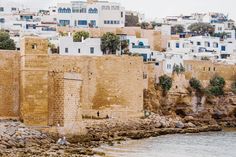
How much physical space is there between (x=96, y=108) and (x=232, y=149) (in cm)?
637

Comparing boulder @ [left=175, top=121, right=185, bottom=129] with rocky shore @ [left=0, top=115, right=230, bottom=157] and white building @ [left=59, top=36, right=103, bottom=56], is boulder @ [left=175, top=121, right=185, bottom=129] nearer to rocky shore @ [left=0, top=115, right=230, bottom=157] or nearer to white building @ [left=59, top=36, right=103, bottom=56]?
rocky shore @ [left=0, top=115, right=230, bottom=157]

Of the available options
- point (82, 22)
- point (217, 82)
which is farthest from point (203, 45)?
point (217, 82)

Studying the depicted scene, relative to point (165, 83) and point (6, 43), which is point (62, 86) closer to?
point (6, 43)

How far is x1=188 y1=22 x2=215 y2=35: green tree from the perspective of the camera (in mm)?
58969

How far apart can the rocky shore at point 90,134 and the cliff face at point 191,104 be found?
1561 mm

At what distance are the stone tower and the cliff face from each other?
995cm

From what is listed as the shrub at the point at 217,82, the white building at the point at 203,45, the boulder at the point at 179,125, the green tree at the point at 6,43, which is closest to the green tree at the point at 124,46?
the white building at the point at 203,45

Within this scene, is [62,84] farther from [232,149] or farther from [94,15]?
[94,15]

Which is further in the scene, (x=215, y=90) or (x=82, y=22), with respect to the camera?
(x=82, y=22)

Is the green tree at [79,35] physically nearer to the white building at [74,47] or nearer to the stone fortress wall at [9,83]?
the white building at [74,47]

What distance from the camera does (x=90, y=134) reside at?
98.3 feet

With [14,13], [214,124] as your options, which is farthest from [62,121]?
[14,13]

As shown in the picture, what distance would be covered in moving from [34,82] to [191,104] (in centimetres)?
1365

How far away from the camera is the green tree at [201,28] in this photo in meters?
59.0
